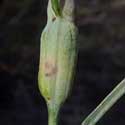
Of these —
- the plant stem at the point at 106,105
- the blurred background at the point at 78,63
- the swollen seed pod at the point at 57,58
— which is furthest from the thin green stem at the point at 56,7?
the blurred background at the point at 78,63

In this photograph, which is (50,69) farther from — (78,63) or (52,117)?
(78,63)

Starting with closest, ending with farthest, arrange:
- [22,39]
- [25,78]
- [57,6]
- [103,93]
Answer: [57,6], [103,93], [25,78], [22,39]

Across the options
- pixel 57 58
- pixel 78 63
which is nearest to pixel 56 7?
pixel 57 58

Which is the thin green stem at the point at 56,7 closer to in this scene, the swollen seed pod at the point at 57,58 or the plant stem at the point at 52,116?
the swollen seed pod at the point at 57,58

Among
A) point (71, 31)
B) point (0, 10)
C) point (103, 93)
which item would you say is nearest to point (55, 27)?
point (71, 31)

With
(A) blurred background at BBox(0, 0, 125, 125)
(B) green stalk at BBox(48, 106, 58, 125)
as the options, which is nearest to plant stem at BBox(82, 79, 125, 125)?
(B) green stalk at BBox(48, 106, 58, 125)

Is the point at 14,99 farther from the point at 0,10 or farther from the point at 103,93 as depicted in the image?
the point at 0,10

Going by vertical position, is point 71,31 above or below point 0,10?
above
